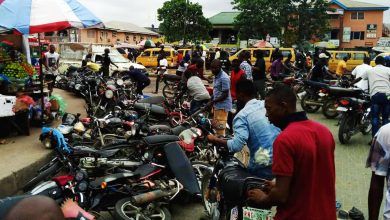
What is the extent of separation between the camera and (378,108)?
790 cm

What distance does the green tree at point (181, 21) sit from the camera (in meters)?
45.1

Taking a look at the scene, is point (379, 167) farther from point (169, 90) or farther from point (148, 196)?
point (169, 90)

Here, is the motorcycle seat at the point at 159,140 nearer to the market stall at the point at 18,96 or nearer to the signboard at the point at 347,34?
the market stall at the point at 18,96

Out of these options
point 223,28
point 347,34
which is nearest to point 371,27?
point 347,34

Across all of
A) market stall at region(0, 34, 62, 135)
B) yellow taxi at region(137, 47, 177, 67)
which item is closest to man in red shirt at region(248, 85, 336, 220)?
market stall at region(0, 34, 62, 135)

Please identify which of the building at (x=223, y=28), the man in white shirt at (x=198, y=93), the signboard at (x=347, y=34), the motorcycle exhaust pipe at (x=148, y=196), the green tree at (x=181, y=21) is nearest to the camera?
the motorcycle exhaust pipe at (x=148, y=196)

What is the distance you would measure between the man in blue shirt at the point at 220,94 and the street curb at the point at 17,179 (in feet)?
10.1

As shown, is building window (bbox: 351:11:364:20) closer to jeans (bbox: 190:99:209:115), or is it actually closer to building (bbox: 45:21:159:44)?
building (bbox: 45:21:159:44)

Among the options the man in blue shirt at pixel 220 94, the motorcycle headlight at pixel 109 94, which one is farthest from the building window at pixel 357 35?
the man in blue shirt at pixel 220 94

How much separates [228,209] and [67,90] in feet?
40.5

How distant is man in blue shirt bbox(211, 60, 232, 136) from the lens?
721 centimetres

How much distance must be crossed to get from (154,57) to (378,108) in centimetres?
2039

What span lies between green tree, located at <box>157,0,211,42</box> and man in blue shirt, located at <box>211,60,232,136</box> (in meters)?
37.9

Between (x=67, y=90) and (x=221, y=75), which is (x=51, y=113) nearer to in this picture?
(x=221, y=75)
